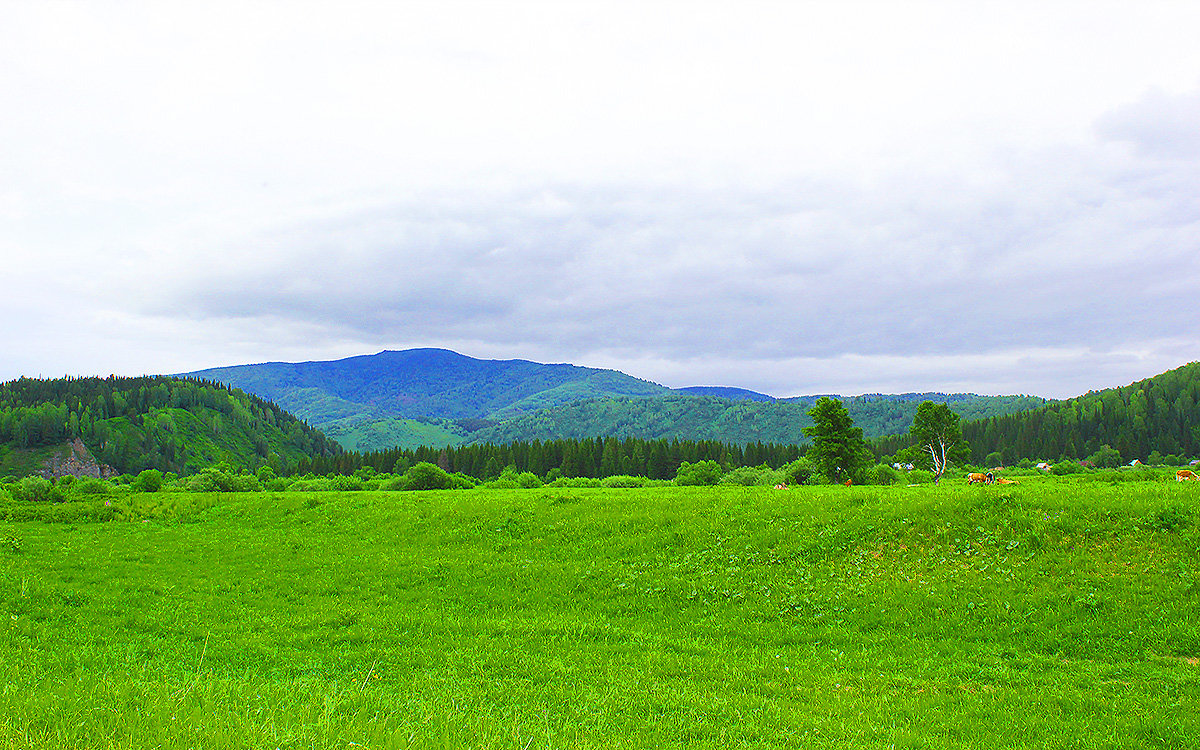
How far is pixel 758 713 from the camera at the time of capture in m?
11.4

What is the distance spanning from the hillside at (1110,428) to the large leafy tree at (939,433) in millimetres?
109923

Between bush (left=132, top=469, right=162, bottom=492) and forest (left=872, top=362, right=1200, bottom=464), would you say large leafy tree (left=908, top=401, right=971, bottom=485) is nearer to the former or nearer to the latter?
bush (left=132, top=469, right=162, bottom=492)

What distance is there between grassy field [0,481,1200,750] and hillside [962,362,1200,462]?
548 ft

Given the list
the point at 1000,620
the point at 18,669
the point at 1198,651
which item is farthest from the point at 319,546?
the point at 1198,651

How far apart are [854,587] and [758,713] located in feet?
34.2

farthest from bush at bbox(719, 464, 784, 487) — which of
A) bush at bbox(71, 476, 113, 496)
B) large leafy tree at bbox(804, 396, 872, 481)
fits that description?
bush at bbox(71, 476, 113, 496)

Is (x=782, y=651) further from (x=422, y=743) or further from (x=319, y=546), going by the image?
(x=319, y=546)

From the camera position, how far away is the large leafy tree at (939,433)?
68688 millimetres

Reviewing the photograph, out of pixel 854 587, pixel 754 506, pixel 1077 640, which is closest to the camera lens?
pixel 1077 640

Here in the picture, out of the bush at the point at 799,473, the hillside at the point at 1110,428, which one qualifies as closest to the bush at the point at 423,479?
the bush at the point at 799,473

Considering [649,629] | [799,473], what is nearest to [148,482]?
[649,629]

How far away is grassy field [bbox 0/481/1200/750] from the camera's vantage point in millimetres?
9367

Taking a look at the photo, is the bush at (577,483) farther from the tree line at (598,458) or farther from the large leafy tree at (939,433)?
the tree line at (598,458)

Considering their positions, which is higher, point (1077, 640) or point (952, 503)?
point (952, 503)
